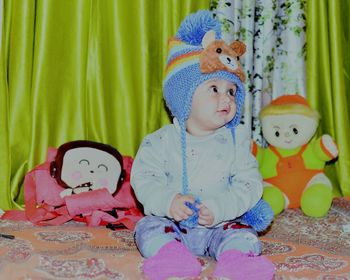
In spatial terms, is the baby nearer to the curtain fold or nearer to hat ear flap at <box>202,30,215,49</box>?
hat ear flap at <box>202,30,215,49</box>

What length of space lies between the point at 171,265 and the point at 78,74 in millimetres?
922

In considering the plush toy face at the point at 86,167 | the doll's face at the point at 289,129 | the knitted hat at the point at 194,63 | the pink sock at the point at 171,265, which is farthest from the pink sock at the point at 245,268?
the doll's face at the point at 289,129

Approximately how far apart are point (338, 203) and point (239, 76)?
734mm

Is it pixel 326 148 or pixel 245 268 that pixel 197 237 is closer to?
pixel 245 268

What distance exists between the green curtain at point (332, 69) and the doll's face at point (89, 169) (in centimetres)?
78

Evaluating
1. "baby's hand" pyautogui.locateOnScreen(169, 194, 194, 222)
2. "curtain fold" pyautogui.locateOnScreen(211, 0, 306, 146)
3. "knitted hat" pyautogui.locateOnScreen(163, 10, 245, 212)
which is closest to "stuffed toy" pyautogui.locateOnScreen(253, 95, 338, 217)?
"curtain fold" pyautogui.locateOnScreen(211, 0, 306, 146)

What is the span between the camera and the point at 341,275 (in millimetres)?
→ 1330

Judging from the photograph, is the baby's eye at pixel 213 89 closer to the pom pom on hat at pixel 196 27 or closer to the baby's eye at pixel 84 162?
the pom pom on hat at pixel 196 27

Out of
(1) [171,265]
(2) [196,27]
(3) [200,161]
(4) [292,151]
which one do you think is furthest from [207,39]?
(4) [292,151]

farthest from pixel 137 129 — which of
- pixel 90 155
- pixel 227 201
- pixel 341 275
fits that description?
pixel 341 275

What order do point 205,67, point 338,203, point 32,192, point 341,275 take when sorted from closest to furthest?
point 341,275 < point 205,67 < point 32,192 < point 338,203

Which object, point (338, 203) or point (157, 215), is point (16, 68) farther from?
point (338, 203)

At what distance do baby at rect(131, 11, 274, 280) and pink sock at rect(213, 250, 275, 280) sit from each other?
0.07 metres

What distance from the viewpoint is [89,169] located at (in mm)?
1852
